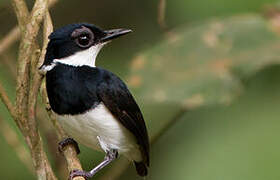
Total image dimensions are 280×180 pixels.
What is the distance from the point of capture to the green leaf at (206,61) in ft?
13.0

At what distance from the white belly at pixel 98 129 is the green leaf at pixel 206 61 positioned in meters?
0.30

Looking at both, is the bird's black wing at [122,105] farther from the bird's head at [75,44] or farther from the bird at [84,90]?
the bird's head at [75,44]

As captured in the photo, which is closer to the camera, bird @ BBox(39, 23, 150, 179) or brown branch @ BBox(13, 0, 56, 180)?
brown branch @ BBox(13, 0, 56, 180)

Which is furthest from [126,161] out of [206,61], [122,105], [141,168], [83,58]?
[83,58]

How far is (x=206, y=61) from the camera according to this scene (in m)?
4.21

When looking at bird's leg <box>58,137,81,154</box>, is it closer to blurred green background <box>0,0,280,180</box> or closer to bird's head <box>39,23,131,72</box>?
blurred green background <box>0,0,280,180</box>

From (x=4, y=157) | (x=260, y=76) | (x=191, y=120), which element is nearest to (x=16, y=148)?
(x=4, y=157)

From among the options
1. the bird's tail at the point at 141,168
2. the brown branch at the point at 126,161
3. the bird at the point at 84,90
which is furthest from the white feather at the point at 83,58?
the bird's tail at the point at 141,168

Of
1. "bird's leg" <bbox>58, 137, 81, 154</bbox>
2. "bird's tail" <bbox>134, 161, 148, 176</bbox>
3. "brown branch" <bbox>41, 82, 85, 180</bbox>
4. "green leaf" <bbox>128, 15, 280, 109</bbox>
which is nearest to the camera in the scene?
"brown branch" <bbox>41, 82, 85, 180</bbox>

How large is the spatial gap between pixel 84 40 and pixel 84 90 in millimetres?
249

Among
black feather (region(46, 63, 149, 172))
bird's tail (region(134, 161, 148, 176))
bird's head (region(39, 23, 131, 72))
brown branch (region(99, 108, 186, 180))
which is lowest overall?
bird's tail (region(134, 161, 148, 176))

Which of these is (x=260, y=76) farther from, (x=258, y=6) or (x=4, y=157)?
(x=4, y=157)

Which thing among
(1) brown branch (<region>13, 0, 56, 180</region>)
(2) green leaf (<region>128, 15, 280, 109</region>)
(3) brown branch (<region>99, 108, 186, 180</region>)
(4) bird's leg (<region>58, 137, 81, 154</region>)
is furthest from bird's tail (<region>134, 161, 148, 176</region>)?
(1) brown branch (<region>13, 0, 56, 180</region>)

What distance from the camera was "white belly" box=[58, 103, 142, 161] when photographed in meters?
3.56
